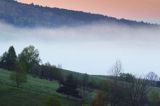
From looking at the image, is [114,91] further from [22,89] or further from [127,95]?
[22,89]

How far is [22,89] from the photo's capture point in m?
139

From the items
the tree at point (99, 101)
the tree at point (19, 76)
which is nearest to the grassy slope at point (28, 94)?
the tree at point (19, 76)

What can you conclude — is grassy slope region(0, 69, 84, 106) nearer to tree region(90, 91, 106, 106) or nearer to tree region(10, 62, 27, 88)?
tree region(10, 62, 27, 88)

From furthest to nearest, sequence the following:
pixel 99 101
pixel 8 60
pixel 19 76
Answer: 1. pixel 8 60
2. pixel 19 76
3. pixel 99 101

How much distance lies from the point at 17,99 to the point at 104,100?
62.4 ft

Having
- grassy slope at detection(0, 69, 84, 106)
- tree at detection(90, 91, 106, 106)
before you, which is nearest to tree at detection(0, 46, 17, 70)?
grassy slope at detection(0, 69, 84, 106)

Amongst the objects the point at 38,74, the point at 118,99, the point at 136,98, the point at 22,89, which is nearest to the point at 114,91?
the point at 118,99

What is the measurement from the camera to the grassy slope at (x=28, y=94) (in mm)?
127656

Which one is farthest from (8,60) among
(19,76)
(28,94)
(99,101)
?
(99,101)

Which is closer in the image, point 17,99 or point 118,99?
point 17,99

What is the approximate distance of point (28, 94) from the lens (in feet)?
436

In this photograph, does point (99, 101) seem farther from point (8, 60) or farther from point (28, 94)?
point (8, 60)

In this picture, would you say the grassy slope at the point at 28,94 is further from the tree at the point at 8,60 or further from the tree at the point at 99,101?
the tree at the point at 8,60

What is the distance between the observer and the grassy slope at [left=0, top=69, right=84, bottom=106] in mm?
127656
